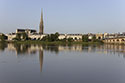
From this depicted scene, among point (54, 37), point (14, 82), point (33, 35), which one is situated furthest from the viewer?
point (33, 35)

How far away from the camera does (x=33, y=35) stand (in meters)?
120

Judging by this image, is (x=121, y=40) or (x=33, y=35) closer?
(x=121, y=40)

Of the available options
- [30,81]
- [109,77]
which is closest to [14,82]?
[30,81]

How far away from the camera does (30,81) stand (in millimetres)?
9695

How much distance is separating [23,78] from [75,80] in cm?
294

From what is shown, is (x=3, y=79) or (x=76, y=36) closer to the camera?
(x=3, y=79)

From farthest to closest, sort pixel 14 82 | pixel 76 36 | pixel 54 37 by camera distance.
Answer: pixel 76 36 < pixel 54 37 < pixel 14 82

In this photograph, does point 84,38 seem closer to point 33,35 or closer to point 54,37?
point 54,37

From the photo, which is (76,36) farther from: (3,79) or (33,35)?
(3,79)

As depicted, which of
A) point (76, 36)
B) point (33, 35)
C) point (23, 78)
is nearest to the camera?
point (23, 78)

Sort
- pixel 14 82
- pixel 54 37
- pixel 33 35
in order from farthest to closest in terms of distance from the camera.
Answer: pixel 33 35 < pixel 54 37 < pixel 14 82

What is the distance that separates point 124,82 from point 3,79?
6511 millimetres

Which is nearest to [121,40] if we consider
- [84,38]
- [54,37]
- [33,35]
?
[84,38]

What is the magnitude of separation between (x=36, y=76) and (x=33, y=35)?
110621mm
